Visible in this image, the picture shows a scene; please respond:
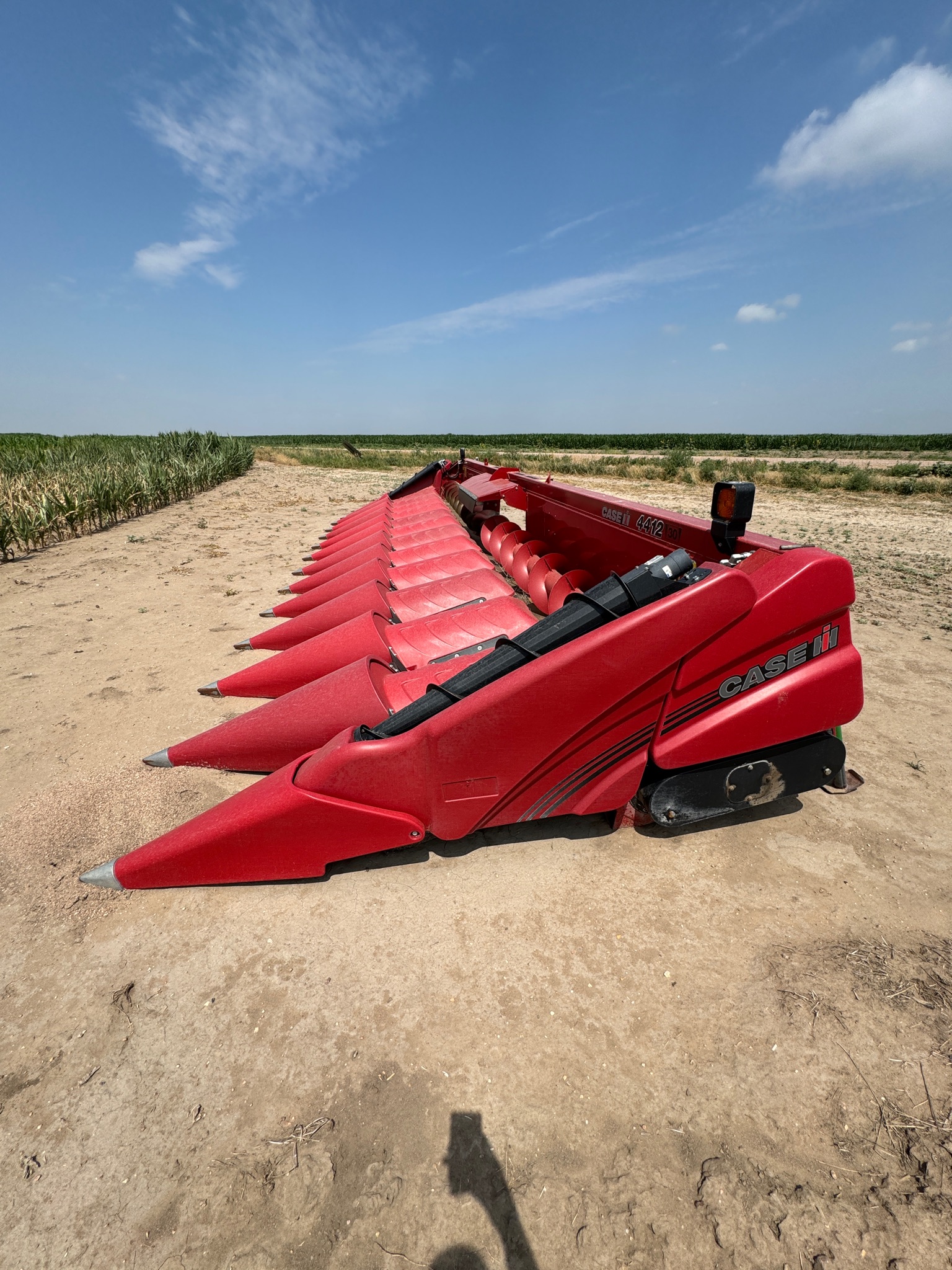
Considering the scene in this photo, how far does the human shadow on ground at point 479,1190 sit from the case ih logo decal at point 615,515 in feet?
9.50

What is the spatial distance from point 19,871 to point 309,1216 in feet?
5.50

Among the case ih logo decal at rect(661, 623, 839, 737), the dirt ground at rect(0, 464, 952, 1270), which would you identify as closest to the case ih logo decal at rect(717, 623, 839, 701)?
the case ih logo decal at rect(661, 623, 839, 737)

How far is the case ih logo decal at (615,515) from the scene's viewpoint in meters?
3.36

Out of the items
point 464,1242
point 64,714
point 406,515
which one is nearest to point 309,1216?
point 464,1242

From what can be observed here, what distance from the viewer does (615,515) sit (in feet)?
11.6

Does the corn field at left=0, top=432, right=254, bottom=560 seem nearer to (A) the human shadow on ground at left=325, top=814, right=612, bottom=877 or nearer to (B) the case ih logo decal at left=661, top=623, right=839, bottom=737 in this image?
(A) the human shadow on ground at left=325, top=814, right=612, bottom=877

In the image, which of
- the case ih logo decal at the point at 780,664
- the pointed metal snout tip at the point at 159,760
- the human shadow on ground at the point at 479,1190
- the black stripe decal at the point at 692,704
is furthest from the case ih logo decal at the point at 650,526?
the pointed metal snout tip at the point at 159,760

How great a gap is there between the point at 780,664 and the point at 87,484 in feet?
34.9

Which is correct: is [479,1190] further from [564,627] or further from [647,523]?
[647,523]

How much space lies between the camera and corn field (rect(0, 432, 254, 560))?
738 centimetres

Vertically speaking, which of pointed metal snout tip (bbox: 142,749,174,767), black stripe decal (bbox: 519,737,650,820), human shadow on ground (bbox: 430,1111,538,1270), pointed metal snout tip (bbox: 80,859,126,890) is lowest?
human shadow on ground (bbox: 430,1111,538,1270)

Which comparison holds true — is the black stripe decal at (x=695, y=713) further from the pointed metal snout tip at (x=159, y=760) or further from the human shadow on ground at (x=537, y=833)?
the pointed metal snout tip at (x=159, y=760)

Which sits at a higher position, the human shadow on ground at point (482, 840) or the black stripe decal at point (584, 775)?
the black stripe decal at point (584, 775)

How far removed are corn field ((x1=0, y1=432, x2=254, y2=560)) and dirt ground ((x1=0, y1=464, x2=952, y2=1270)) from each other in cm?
641
